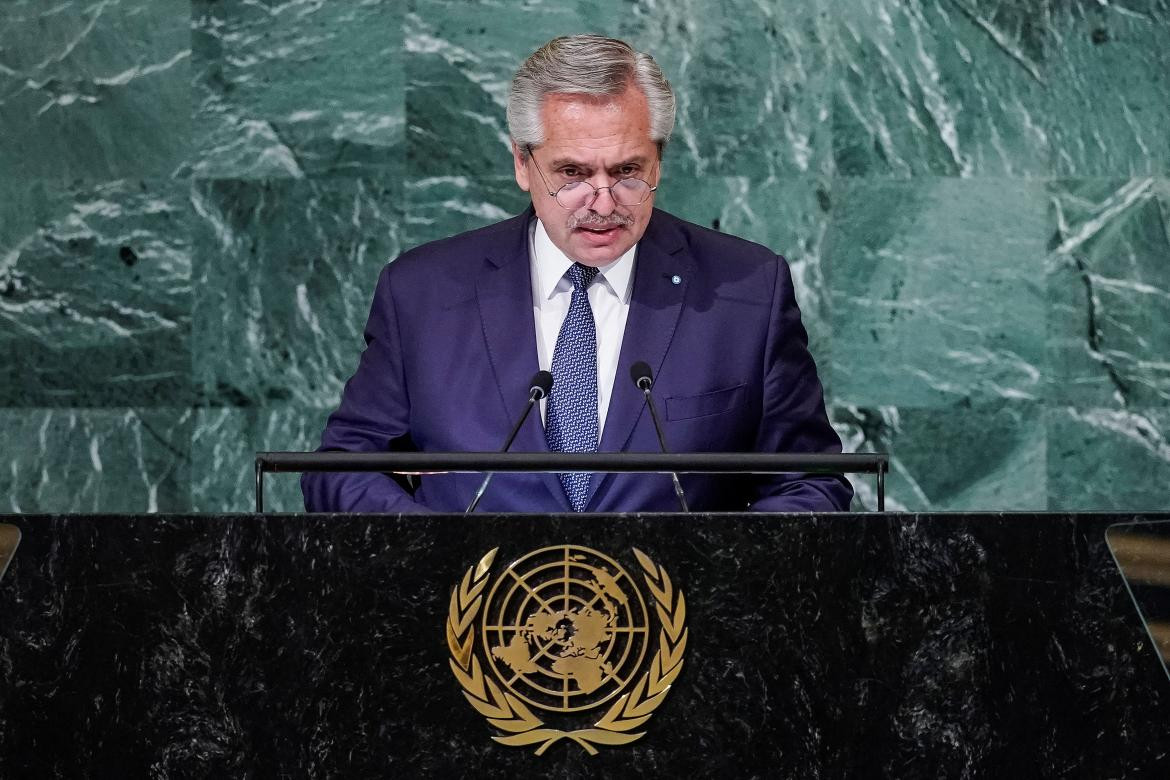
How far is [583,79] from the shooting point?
2900 millimetres

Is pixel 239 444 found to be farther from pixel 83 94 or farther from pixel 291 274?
pixel 83 94

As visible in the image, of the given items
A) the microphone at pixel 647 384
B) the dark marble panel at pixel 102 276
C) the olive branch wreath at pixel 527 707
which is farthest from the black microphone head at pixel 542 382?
the dark marble panel at pixel 102 276

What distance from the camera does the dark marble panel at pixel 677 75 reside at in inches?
188

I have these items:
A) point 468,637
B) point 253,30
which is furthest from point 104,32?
point 468,637

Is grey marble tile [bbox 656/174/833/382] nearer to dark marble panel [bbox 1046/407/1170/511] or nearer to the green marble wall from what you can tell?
the green marble wall

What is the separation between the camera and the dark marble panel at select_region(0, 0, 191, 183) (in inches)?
193

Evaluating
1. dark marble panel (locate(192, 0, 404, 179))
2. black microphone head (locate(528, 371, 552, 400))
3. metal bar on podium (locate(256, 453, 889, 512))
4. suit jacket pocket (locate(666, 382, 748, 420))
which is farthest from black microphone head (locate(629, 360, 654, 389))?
dark marble panel (locate(192, 0, 404, 179))

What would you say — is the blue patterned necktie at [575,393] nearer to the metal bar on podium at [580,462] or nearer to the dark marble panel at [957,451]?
the metal bar on podium at [580,462]

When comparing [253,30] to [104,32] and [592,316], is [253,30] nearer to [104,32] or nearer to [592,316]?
[104,32]

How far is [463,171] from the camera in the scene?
484 centimetres

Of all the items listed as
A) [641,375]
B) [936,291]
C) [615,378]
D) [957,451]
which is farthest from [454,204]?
[641,375]

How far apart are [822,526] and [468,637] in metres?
0.46

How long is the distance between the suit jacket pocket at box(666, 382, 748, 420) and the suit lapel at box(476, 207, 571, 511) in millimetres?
243

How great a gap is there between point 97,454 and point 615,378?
8.35 ft
